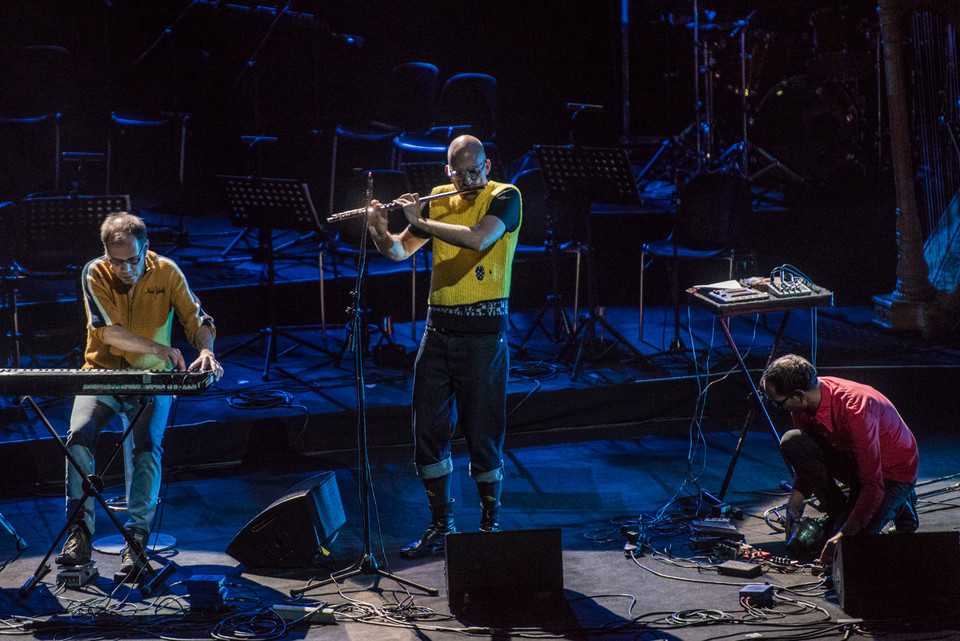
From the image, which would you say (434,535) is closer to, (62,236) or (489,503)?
(489,503)

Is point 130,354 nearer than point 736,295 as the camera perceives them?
Yes

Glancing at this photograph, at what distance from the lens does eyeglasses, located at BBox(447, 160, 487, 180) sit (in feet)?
15.7

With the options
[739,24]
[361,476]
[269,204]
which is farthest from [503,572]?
[739,24]

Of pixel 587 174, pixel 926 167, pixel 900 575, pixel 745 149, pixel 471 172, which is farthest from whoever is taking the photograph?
pixel 745 149

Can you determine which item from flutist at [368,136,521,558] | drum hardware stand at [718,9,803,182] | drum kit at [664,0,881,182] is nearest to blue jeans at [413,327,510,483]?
flutist at [368,136,521,558]

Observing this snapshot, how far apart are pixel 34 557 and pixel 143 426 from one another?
0.84 meters

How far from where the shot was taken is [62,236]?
22.9 feet

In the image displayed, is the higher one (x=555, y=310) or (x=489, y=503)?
(x=555, y=310)

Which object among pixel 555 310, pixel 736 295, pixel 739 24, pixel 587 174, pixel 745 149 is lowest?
pixel 555 310

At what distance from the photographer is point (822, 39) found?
971 cm

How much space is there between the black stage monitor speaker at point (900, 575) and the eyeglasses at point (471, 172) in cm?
210

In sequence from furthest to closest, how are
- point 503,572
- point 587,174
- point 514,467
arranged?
point 587,174 < point 514,467 < point 503,572

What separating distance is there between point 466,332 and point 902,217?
157 inches

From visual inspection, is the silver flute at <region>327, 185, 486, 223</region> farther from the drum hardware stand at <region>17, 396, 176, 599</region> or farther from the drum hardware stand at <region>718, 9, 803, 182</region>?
the drum hardware stand at <region>718, 9, 803, 182</region>
